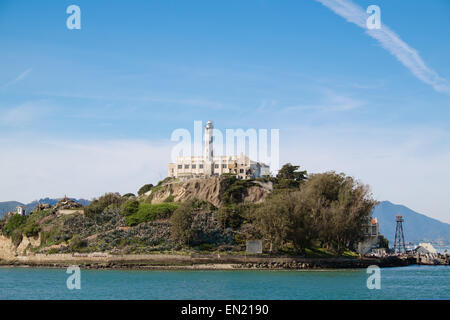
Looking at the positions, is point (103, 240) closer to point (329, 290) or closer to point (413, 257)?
point (329, 290)

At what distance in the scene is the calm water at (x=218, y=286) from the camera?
45219mm

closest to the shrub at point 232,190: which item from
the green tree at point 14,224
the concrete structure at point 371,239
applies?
the concrete structure at point 371,239

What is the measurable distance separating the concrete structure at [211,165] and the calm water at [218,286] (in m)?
49.0

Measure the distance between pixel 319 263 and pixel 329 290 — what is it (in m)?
28.5

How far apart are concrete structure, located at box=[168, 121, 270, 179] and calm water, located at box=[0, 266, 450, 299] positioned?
4903cm

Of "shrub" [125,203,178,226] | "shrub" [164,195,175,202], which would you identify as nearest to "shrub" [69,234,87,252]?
"shrub" [125,203,178,226]

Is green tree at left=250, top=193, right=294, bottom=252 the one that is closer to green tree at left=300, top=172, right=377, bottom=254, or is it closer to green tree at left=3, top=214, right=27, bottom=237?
green tree at left=300, top=172, right=377, bottom=254

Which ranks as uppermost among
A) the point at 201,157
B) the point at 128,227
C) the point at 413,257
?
the point at 201,157

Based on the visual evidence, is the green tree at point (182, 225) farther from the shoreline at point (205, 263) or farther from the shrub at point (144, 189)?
the shrub at point (144, 189)

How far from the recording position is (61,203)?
109 metres

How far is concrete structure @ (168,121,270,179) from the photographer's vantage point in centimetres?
11375

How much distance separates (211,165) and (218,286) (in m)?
64.8

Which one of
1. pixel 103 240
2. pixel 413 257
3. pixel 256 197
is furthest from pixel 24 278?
pixel 413 257

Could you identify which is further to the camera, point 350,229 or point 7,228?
point 7,228
